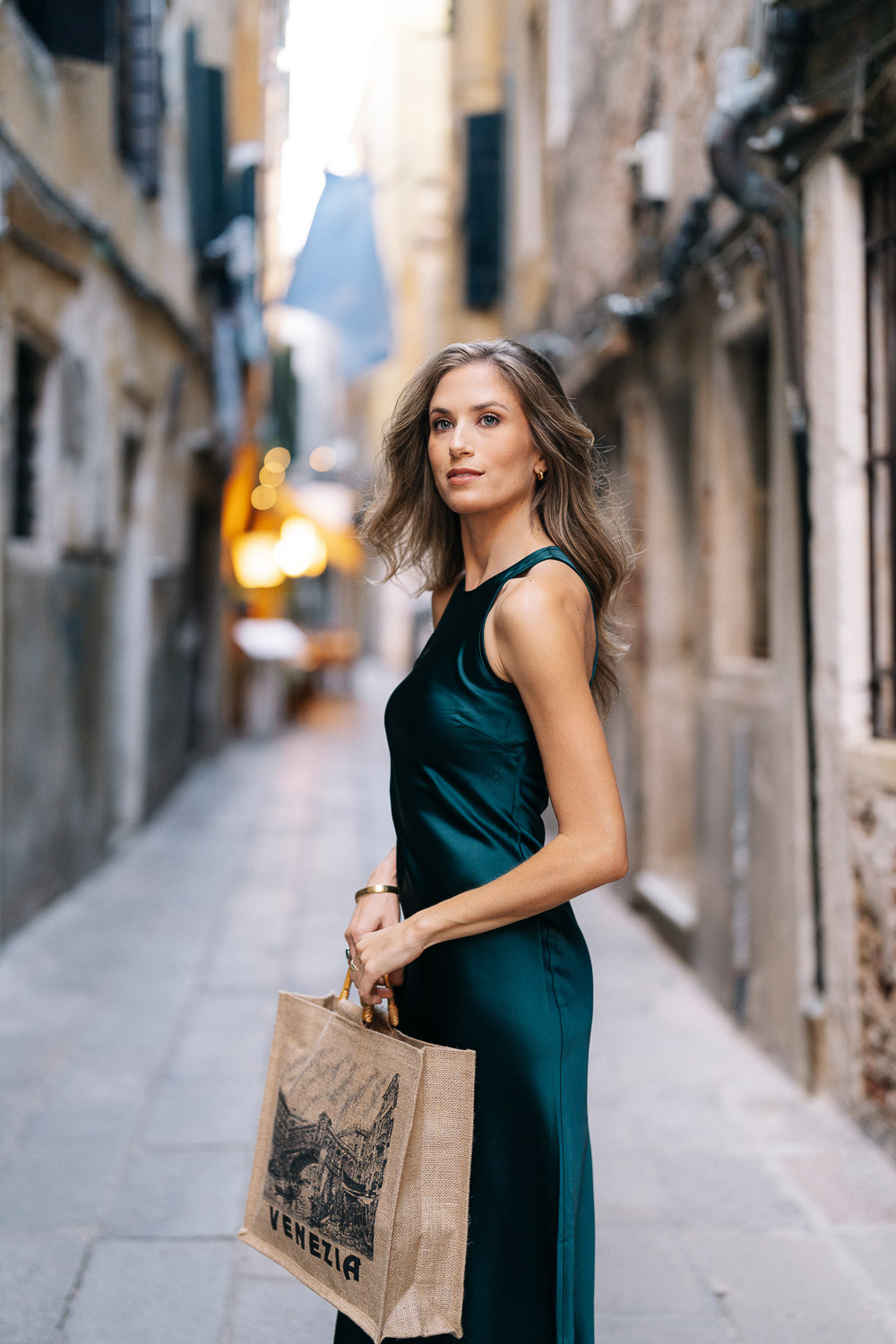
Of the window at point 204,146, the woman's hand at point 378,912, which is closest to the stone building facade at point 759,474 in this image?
the woman's hand at point 378,912

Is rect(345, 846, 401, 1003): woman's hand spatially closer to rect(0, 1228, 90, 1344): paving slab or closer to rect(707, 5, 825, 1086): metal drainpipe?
rect(0, 1228, 90, 1344): paving slab

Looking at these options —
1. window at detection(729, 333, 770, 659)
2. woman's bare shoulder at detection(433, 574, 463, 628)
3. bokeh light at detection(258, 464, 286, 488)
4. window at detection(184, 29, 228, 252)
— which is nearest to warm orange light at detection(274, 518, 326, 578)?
bokeh light at detection(258, 464, 286, 488)

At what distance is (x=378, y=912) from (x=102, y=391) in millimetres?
6365

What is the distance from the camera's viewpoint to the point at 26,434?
639cm

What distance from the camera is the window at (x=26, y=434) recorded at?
20.5ft

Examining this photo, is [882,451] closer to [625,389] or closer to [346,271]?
[625,389]

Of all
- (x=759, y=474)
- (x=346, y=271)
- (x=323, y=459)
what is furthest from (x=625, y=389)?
(x=323, y=459)

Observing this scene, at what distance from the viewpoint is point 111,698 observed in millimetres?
8422

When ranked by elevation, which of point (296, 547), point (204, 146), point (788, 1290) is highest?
point (204, 146)

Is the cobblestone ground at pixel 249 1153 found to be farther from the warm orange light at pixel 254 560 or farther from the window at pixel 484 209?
the warm orange light at pixel 254 560

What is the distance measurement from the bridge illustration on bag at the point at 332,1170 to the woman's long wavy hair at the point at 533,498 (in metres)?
0.77

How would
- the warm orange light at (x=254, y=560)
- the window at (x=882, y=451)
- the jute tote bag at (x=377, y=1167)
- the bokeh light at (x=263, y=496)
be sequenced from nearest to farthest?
the jute tote bag at (x=377, y=1167) < the window at (x=882, y=451) < the warm orange light at (x=254, y=560) < the bokeh light at (x=263, y=496)

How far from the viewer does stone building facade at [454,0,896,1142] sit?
12.0 ft

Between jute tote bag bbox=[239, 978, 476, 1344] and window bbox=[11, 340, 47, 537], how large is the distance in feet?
16.8
